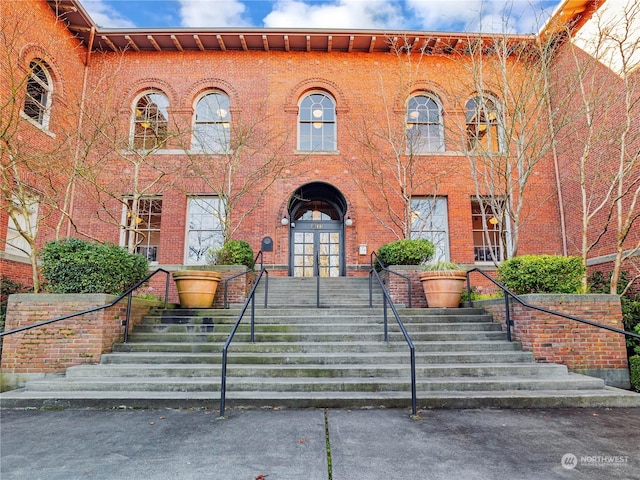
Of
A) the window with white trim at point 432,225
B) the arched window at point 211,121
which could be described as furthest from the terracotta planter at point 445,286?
the arched window at point 211,121

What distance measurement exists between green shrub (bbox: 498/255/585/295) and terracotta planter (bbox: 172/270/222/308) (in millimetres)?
5995

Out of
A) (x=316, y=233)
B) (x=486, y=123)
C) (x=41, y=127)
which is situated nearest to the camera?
(x=486, y=123)

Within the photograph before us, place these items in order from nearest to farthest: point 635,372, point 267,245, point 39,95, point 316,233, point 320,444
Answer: point 320,444 → point 635,372 → point 39,95 → point 267,245 → point 316,233

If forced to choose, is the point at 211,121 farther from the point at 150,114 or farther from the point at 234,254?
the point at 234,254

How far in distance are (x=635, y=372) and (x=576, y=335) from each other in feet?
3.10

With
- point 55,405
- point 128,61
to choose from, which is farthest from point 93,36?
point 55,405

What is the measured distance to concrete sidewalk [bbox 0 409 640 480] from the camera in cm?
286

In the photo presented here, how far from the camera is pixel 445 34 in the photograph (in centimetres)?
1281

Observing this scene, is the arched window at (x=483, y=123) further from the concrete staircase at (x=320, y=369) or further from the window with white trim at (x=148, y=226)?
the window with white trim at (x=148, y=226)

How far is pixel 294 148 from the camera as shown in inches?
510

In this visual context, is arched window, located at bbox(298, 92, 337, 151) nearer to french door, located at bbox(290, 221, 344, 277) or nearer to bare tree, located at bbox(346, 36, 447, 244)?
bare tree, located at bbox(346, 36, 447, 244)

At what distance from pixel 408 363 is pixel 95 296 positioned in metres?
4.94

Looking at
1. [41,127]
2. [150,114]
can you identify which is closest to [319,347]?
[41,127]

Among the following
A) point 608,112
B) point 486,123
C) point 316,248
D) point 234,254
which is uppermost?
point 608,112
